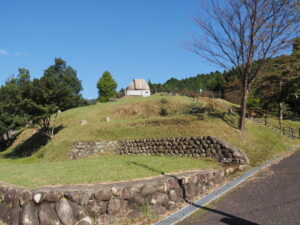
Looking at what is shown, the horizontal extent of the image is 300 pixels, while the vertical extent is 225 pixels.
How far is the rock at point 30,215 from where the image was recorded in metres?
5.47

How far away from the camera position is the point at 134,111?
2705cm

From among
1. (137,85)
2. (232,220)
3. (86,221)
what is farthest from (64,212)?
(137,85)

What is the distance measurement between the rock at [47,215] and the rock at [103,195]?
1.07 m

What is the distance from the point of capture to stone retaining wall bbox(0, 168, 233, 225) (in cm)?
541

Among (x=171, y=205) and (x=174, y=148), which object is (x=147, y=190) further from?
(x=174, y=148)

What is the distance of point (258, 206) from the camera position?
19.2ft

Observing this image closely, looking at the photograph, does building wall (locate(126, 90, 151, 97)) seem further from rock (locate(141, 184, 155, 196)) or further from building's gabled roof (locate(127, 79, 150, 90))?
rock (locate(141, 184, 155, 196))

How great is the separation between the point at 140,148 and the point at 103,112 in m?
14.4

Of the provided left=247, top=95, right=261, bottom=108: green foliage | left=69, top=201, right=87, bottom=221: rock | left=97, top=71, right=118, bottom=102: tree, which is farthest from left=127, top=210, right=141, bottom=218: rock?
left=97, top=71, right=118, bottom=102: tree

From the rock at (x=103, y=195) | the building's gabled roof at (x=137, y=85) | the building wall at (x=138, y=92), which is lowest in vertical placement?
the rock at (x=103, y=195)

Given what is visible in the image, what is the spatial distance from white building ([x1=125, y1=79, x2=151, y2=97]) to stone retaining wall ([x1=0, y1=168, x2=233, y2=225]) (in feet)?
147

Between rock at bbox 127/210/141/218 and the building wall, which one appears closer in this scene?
rock at bbox 127/210/141/218

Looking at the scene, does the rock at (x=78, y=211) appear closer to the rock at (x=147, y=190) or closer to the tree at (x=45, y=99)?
the rock at (x=147, y=190)

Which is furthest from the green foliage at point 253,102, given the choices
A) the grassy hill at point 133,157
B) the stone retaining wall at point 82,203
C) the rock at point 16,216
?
the rock at point 16,216
